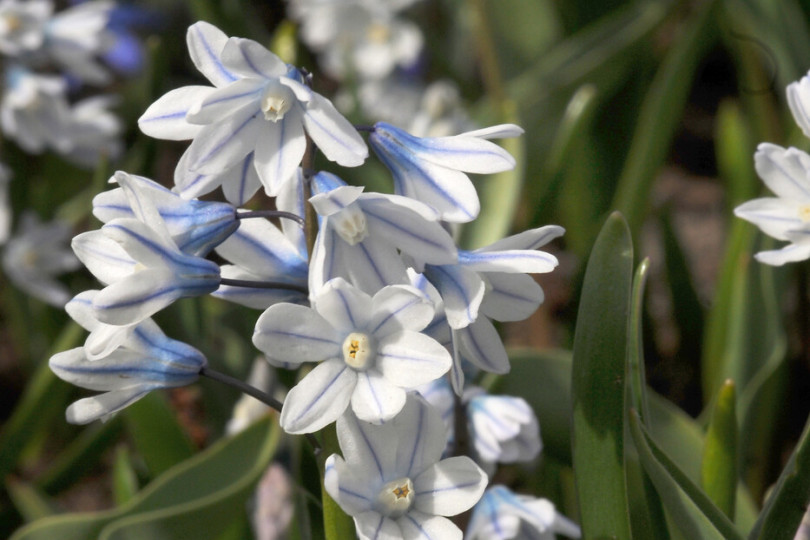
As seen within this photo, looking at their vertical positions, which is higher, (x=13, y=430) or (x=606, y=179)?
(x=606, y=179)

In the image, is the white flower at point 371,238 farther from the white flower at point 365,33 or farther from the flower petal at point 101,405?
the white flower at point 365,33

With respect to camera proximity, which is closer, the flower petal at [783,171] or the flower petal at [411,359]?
the flower petal at [411,359]

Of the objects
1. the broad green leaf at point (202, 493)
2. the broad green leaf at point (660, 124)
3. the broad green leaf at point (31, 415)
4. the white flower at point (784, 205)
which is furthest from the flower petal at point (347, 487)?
the broad green leaf at point (660, 124)

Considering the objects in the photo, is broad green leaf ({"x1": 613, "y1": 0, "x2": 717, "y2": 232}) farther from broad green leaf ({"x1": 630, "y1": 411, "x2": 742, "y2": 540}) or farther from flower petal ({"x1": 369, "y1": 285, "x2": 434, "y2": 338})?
flower petal ({"x1": 369, "y1": 285, "x2": 434, "y2": 338})

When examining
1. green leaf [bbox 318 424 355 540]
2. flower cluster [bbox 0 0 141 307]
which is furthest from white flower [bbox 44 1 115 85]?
green leaf [bbox 318 424 355 540]

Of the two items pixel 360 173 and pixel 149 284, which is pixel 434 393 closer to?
pixel 149 284

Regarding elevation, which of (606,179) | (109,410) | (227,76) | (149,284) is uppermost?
(227,76)

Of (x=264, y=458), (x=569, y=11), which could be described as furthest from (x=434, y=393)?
(x=569, y=11)
